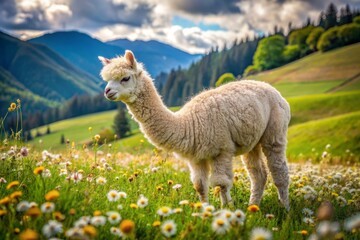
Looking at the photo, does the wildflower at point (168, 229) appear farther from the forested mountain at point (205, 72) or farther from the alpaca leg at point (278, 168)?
the forested mountain at point (205, 72)

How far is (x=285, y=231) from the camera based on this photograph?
4086mm

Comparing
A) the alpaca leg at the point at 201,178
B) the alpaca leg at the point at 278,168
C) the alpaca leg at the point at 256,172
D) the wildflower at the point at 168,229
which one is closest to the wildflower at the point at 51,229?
the wildflower at the point at 168,229

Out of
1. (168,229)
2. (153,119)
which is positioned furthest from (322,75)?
(168,229)

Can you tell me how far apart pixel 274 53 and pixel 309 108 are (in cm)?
7312

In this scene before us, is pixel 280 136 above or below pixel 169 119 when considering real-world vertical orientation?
below

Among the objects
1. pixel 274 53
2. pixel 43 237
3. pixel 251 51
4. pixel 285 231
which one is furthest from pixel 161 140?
pixel 251 51

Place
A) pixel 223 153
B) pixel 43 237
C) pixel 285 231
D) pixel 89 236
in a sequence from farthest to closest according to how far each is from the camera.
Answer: pixel 223 153 → pixel 285 231 → pixel 43 237 → pixel 89 236

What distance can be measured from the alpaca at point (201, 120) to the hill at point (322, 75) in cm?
6161

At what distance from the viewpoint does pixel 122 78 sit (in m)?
5.64

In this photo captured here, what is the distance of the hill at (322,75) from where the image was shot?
66.6 metres

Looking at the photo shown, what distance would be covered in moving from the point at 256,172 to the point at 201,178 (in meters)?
1.75

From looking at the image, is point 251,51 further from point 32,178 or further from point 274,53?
point 32,178

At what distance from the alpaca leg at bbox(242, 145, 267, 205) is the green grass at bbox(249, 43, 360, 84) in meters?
69.5

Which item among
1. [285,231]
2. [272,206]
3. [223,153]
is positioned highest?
[223,153]
